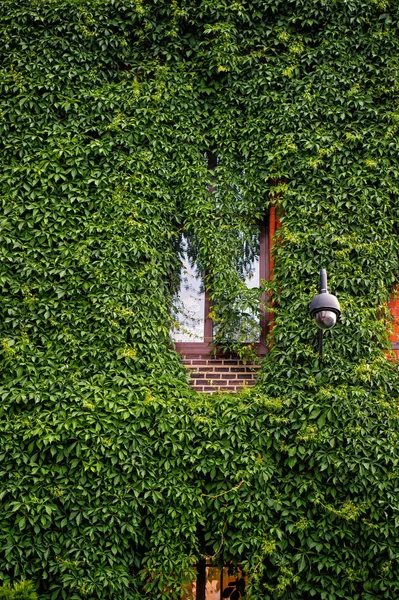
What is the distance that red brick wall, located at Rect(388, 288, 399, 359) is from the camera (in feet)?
25.5

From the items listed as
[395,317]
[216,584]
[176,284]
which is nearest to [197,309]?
[176,284]

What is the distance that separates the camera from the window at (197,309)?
7.97 meters

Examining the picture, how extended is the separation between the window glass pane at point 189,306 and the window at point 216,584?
2.39 metres

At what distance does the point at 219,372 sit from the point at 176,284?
113 cm

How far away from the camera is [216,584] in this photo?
7195 millimetres

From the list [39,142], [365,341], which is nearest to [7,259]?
[39,142]

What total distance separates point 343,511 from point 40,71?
5.85 m

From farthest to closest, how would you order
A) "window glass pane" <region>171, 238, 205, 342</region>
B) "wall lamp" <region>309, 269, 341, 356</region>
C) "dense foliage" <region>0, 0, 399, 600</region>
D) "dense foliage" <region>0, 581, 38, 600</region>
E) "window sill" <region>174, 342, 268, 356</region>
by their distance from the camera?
"window glass pane" <region>171, 238, 205, 342</region>, "window sill" <region>174, 342, 268, 356</region>, "dense foliage" <region>0, 0, 399, 600</region>, "wall lamp" <region>309, 269, 341, 356</region>, "dense foliage" <region>0, 581, 38, 600</region>

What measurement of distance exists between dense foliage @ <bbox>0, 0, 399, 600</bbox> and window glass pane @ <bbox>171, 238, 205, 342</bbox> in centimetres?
16

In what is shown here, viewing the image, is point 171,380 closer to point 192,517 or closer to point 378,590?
point 192,517

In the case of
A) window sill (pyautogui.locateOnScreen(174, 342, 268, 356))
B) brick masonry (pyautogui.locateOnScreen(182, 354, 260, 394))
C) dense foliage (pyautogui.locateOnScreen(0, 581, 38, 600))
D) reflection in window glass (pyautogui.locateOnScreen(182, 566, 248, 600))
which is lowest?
reflection in window glass (pyautogui.locateOnScreen(182, 566, 248, 600))

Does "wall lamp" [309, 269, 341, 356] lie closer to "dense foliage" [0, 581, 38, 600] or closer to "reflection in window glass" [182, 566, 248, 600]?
"reflection in window glass" [182, 566, 248, 600]

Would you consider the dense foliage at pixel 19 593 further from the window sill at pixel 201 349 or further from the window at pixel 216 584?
the window sill at pixel 201 349

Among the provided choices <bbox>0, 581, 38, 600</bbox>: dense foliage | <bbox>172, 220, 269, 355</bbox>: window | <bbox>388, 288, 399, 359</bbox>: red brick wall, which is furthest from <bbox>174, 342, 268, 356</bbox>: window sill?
<bbox>0, 581, 38, 600</bbox>: dense foliage
